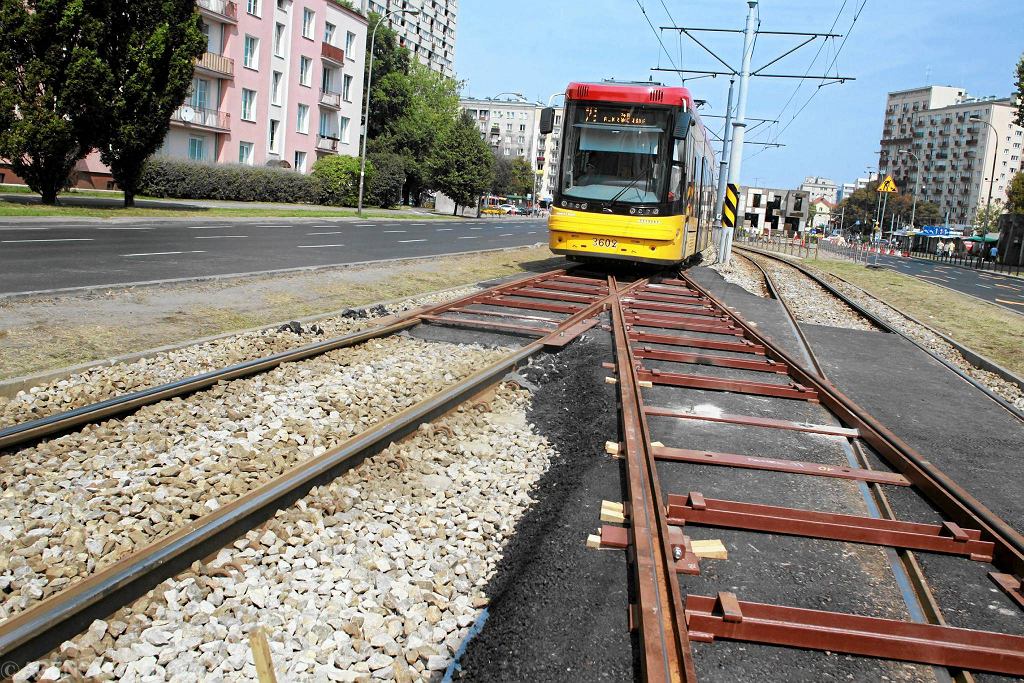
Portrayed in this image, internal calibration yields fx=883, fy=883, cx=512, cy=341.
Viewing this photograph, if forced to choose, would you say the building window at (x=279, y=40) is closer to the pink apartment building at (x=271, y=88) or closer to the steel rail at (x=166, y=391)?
the pink apartment building at (x=271, y=88)

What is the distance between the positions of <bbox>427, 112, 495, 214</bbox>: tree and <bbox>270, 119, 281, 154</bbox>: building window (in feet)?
33.7

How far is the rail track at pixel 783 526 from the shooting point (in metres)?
3.42

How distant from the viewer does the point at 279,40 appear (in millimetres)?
57250

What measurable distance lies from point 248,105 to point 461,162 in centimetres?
1420

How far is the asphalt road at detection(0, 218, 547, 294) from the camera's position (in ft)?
43.4

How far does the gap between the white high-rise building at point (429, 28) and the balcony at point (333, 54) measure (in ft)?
149

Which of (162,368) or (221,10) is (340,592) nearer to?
(162,368)

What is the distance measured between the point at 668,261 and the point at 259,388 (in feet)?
38.2

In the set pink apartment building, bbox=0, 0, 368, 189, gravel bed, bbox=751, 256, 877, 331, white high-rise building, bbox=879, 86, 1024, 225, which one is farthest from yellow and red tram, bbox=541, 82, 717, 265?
white high-rise building, bbox=879, 86, 1024, 225

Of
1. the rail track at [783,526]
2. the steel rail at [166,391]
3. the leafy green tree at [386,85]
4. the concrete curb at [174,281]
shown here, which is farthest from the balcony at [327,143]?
the rail track at [783,526]

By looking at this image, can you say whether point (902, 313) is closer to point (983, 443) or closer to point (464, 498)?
point (983, 443)

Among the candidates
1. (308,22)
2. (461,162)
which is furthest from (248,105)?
(461,162)

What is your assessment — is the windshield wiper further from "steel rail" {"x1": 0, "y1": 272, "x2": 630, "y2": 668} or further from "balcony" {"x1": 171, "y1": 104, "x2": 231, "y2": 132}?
"balcony" {"x1": 171, "y1": 104, "x2": 231, "y2": 132}

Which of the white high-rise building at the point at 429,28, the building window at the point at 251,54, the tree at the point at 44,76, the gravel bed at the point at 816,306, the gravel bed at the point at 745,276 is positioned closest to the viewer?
the gravel bed at the point at 816,306
